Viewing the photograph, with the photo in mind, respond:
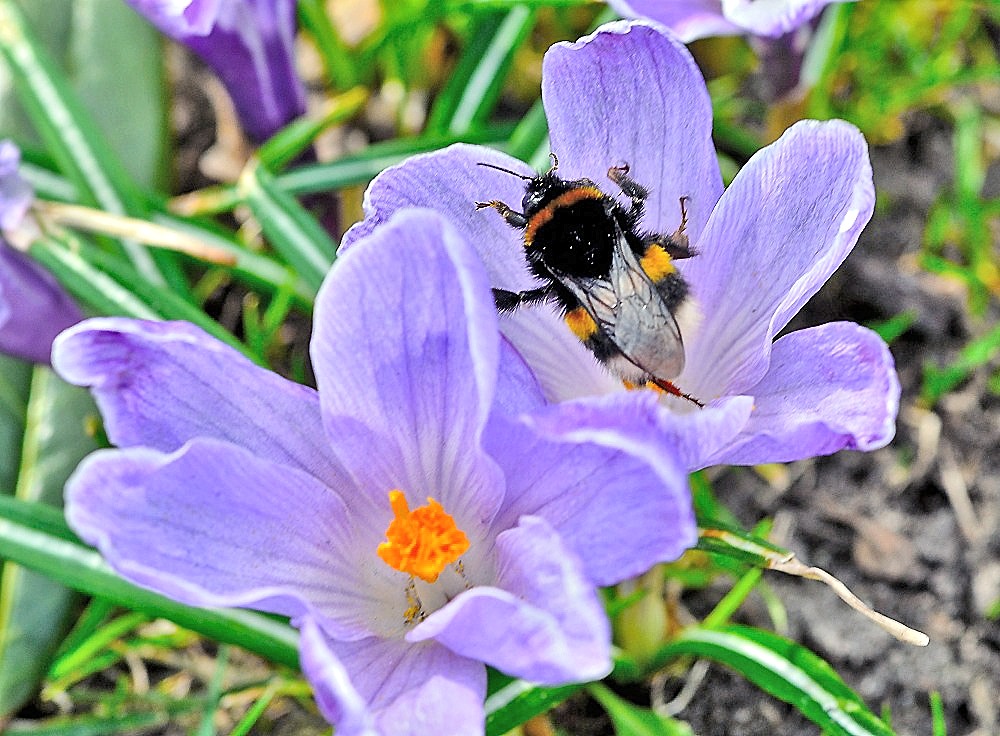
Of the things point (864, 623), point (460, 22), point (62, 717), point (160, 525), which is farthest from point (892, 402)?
point (460, 22)

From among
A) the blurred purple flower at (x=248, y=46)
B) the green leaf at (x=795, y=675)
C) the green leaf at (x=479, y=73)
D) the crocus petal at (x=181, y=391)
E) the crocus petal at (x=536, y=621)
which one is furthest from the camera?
the green leaf at (x=479, y=73)

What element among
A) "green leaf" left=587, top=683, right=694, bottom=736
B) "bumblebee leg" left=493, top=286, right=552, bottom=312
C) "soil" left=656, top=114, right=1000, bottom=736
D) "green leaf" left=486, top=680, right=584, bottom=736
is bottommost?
"soil" left=656, top=114, right=1000, bottom=736

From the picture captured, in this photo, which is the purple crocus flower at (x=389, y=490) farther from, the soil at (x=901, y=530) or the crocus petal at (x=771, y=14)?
the soil at (x=901, y=530)

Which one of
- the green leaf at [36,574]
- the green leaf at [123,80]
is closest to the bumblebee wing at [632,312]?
the green leaf at [36,574]

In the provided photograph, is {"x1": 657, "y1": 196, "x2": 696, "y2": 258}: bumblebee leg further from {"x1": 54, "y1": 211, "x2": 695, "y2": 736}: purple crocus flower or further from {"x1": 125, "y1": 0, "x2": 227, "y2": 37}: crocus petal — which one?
{"x1": 125, "y1": 0, "x2": 227, "y2": 37}: crocus petal

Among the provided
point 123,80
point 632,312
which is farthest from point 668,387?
point 123,80

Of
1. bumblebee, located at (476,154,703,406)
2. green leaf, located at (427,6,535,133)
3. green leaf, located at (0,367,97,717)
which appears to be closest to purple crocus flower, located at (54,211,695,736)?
bumblebee, located at (476,154,703,406)

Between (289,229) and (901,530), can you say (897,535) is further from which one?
(289,229)
